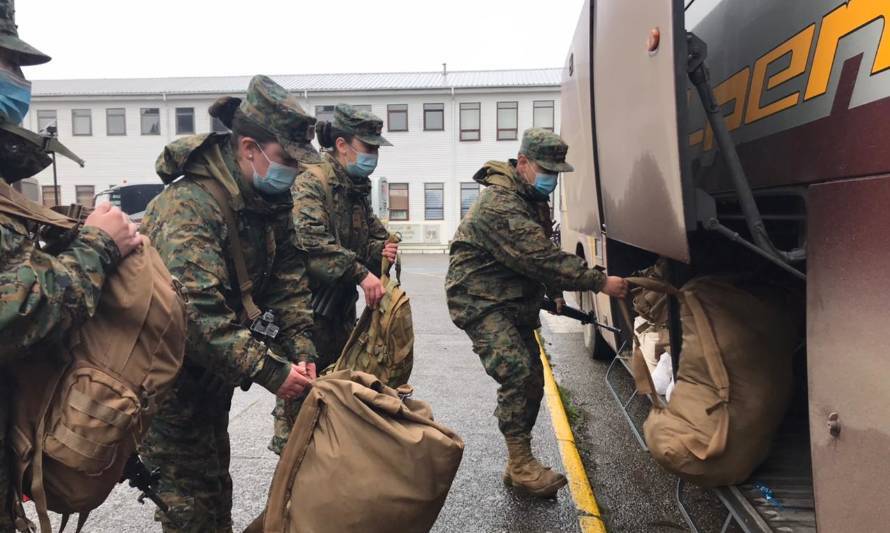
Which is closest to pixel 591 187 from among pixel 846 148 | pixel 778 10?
pixel 778 10

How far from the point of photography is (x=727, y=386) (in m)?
2.33

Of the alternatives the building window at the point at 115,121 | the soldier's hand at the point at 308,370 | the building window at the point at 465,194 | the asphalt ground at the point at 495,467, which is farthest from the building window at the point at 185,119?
the soldier's hand at the point at 308,370

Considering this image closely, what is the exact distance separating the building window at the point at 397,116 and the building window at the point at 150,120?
9.68 meters

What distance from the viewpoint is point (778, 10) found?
1.96 m

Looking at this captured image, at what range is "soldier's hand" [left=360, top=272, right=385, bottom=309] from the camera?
3154 millimetres

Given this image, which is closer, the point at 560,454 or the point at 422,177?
the point at 560,454

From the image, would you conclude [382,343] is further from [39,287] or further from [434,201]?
[434,201]

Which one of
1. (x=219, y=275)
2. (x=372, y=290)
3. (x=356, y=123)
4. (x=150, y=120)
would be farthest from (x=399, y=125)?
(x=219, y=275)

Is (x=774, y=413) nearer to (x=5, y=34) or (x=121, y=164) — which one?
(x=5, y=34)

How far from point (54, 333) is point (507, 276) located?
8.06 ft

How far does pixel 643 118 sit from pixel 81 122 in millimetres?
29737

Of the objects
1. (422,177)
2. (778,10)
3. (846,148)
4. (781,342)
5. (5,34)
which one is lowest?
(781,342)

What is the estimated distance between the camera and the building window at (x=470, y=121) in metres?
25.1

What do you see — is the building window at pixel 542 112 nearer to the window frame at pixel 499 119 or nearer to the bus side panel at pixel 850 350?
the window frame at pixel 499 119
